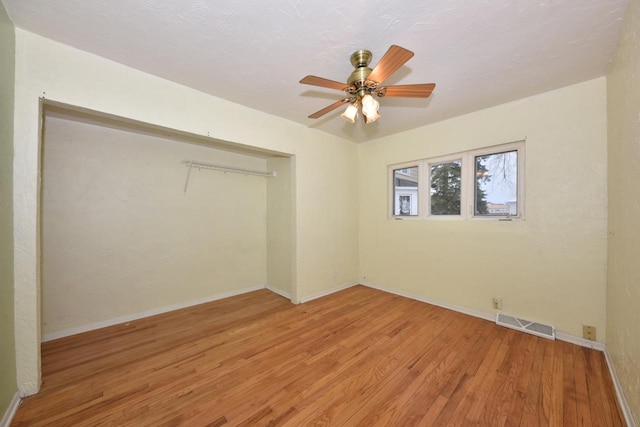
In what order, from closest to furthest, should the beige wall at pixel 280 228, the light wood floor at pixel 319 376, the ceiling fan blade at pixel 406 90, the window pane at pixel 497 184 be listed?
Result: the light wood floor at pixel 319 376, the ceiling fan blade at pixel 406 90, the window pane at pixel 497 184, the beige wall at pixel 280 228

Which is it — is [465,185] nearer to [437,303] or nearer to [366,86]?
[437,303]

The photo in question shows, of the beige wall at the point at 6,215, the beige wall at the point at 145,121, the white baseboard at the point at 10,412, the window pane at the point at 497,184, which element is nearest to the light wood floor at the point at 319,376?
the white baseboard at the point at 10,412

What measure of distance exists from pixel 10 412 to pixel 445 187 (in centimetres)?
429

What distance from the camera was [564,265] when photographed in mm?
2205

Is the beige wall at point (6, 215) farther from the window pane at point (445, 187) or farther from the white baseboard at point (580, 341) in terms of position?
the white baseboard at point (580, 341)

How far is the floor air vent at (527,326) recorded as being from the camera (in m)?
2.24

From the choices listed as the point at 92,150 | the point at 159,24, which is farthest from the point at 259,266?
the point at 159,24

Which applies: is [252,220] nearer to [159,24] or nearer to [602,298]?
[159,24]

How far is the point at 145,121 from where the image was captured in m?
2.01

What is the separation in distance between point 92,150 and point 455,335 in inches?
172

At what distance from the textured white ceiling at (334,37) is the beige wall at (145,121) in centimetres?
15

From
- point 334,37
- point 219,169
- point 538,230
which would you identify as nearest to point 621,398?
point 538,230

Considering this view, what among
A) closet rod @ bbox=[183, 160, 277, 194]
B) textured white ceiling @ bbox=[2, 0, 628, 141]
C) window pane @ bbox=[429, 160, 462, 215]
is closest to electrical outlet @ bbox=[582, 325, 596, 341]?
window pane @ bbox=[429, 160, 462, 215]

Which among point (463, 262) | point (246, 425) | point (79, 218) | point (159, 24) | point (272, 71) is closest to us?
point (246, 425)
